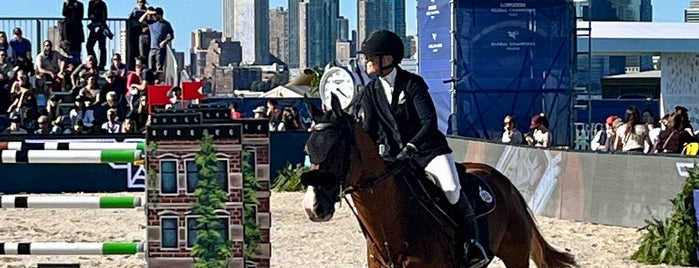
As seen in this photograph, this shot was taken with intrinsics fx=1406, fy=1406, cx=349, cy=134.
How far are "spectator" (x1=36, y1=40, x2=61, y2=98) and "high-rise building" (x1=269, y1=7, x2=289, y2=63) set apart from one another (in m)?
120

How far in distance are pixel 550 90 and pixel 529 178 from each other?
9251 mm

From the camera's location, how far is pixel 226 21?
144500 mm

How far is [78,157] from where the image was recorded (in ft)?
29.1

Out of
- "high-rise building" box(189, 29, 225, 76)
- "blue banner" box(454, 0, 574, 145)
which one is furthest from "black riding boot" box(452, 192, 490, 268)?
"high-rise building" box(189, 29, 225, 76)

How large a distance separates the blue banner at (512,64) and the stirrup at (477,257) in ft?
59.1

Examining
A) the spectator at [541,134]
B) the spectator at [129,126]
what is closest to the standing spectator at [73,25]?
the spectator at [129,126]

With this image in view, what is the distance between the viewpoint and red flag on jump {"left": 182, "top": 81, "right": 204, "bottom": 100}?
15.2 meters

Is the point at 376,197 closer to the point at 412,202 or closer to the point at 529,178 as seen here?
the point at 412,202

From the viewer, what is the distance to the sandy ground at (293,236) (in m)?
13.9

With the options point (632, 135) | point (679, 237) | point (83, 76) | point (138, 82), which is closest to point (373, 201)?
point (679, 237)

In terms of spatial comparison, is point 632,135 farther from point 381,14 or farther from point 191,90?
point 381,14

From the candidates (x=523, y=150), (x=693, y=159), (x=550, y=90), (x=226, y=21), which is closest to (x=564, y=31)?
(x=550, y=90)

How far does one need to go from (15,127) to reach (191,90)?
900cm

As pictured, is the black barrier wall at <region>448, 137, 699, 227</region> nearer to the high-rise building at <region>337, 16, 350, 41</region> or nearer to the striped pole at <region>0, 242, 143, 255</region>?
the striped pole at <region>0, 242, 143, 255</region>
